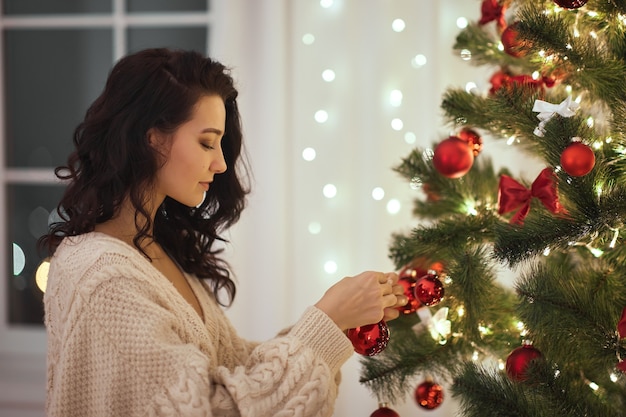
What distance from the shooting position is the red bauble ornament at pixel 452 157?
56.1 inches

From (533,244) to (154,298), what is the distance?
0.64m

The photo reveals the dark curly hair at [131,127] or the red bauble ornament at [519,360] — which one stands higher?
the dark curly hair at [131,127]

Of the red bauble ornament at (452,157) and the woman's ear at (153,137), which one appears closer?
the woman's ear at (153,137)

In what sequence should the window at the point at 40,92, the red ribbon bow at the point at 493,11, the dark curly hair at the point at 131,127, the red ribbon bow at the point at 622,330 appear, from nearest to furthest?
the red ribbon bow at the point at 622,330 < the dark curly hair at the point at 131,127 < the red ribbon bow at the point at 493,11 < the window at the point at 40,92

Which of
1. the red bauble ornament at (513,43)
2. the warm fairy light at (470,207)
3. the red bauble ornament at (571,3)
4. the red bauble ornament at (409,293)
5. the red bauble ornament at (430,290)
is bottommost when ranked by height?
the red bauble ornament at (409,293)

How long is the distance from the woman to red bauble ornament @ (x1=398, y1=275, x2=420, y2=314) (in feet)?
0.10

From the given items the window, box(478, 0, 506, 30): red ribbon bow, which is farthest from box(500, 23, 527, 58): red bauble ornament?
the window

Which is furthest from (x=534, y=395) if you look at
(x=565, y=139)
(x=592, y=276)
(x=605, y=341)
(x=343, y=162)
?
(x=343, y=162)

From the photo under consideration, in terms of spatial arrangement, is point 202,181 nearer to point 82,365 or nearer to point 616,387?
point 82,365

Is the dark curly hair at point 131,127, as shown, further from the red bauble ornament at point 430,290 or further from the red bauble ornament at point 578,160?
the red bauble ornament at point 578,160

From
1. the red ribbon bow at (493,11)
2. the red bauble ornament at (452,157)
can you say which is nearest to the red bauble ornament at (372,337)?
the red bauble ornament at (452,157)

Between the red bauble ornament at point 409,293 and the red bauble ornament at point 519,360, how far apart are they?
0.26 meters

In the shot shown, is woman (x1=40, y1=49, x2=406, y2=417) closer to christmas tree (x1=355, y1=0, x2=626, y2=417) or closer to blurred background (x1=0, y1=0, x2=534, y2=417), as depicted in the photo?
christmas tree (x1=355, y1=0, x2=626, y2=417)

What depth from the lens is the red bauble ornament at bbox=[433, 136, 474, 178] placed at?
1.43 m
